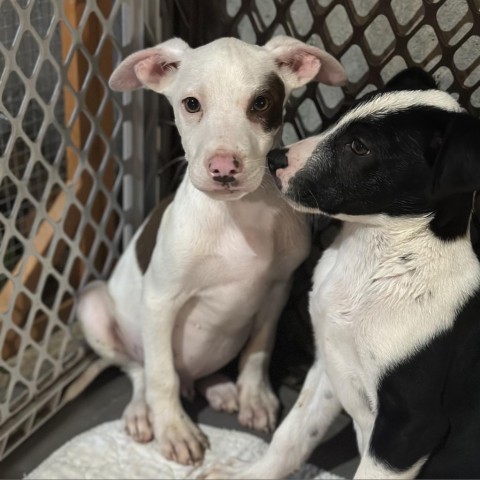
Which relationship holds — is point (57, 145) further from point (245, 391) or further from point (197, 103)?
point (245, 391)

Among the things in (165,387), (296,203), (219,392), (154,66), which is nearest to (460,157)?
(296,203)

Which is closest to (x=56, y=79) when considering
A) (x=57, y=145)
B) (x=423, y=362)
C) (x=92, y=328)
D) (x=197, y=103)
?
(x=57, y=145)

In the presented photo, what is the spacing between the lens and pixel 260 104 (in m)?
1.53

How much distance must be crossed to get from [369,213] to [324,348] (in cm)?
34

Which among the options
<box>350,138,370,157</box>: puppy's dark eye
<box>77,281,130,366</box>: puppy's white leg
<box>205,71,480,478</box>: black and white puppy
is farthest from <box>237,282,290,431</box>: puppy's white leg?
<box>350,138,370,157</box>: puppy's dark eye

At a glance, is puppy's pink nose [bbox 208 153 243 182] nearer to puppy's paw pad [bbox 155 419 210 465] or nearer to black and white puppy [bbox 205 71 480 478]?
black and white puppy [bbox 205 71 480 478]

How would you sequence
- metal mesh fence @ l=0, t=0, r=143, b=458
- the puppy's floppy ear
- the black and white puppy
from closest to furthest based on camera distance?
the puppy's floppy ear → the black and white puppy → metal mesh fence @ l=0, t=0, r=143, b=458

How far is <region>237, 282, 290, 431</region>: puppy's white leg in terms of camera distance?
6.59ft

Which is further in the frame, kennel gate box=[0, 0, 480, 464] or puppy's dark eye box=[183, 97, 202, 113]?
kennel gate box=[0, 0, 480, 464]

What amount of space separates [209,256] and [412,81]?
61 centimetres

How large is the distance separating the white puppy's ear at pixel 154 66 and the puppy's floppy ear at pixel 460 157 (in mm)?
673

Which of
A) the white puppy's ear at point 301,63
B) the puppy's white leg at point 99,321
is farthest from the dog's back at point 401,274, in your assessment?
the puppy's white leg at point 99,321

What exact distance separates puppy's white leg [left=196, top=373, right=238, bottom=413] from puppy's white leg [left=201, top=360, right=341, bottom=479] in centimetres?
34

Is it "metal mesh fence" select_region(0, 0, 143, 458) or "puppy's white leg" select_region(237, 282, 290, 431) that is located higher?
"metal mesh fence" select_region(0, 0, 143, 458)
